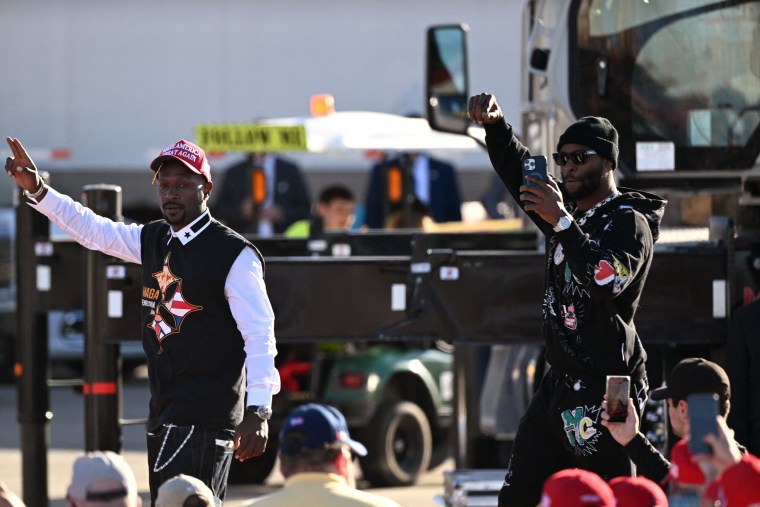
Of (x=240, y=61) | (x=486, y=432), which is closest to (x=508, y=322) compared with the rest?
(x=486, y=432)

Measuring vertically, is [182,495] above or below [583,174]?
below

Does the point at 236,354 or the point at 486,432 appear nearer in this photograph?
the point at 236,354

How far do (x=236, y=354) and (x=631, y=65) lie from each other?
288cm

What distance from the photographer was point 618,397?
5.19m

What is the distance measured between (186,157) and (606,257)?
1.49 metres

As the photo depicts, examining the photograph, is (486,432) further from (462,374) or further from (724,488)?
(724,488)

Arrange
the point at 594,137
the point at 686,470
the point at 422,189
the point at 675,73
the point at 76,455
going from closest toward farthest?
the point at 686,470, the point at 594,137, the point at 675,73, the point at 76,455, the point at 422,189

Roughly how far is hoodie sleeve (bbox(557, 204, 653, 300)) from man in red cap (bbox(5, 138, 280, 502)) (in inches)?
42.7

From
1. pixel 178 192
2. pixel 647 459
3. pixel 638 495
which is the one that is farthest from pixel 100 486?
pixel 647 459

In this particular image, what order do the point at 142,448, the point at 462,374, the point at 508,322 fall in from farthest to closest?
the point at 142,448
the point at 462,374
the point at 508,322

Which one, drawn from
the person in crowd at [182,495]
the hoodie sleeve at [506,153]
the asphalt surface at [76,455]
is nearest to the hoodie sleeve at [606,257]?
the hoodie sleeve at [506,153]

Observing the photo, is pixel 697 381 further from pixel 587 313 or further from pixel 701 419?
pixel 701 419

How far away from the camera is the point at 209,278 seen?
568cm

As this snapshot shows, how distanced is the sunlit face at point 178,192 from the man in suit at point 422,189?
8000 mm
